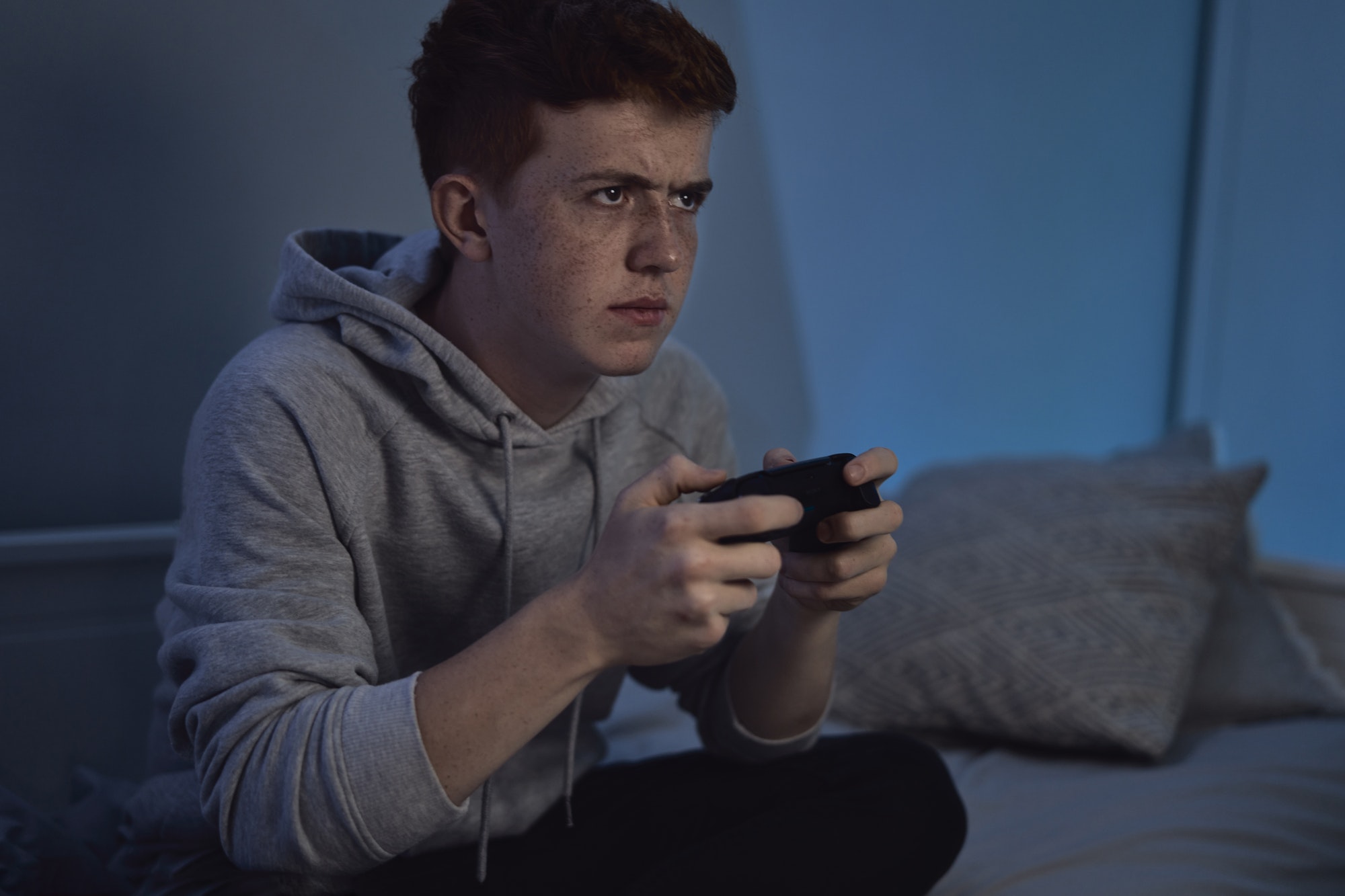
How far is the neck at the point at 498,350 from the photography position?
92 cm

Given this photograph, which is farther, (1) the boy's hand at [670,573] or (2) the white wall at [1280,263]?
(2) the white wall at [1280,263]

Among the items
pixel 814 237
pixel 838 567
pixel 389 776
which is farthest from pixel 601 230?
pixel 814 237

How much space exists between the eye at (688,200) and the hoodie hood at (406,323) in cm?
24

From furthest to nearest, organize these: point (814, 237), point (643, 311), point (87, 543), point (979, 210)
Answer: point (979, 210), point (814, 237), point (87, 543), point (643, 311)

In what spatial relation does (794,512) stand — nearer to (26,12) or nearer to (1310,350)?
(26,12)

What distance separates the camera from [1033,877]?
1.01 metres

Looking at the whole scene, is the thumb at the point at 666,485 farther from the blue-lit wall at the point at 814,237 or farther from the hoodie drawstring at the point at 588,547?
the blue-lit wall at the point at 814,237

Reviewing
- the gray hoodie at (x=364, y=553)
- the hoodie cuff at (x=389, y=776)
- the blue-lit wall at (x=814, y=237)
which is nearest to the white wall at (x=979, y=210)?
the blue-lit wall at (x=814, y=237)

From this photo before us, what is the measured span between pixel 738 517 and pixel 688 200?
1.29 feet

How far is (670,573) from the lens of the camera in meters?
0.62

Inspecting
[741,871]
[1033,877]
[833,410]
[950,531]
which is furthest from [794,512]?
[833,410]

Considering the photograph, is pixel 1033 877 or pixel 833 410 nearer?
pixel 1033 877

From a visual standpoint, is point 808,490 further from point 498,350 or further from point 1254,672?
point 1254,672

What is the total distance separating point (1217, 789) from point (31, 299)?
5.01 ft
